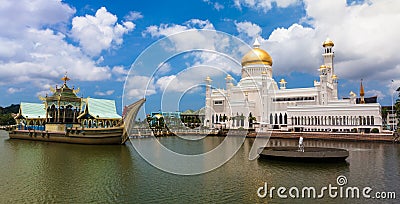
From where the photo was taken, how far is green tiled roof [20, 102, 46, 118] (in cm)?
4459

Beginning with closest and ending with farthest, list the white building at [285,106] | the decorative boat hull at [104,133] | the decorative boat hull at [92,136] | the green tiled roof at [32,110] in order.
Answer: the decorative boat hull at [104,133] < the decorative boat hull at [92,136] < the white building at [285,106] < the green tiled roof at [32,110]

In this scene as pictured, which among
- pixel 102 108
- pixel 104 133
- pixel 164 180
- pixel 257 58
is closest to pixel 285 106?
pixel 257 58

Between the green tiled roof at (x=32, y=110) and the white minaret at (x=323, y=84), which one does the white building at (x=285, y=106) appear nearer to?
the white minaret at (x=323, y=84)

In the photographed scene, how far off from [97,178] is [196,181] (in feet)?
15.9

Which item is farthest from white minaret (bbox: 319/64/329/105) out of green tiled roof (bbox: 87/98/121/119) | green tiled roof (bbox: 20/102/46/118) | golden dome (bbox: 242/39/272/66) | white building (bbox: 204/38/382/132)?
green tiled roof (bbox: 20/102/46/118)

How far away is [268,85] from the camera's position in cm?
5697

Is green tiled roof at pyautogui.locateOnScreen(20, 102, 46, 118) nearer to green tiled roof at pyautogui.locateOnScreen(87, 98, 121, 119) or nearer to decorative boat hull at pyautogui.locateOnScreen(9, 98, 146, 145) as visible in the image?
green tiled roof at pyautogui.locateOnScreen(87, 98, 121, 119)

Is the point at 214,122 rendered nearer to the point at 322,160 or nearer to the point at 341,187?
the point at 322,160

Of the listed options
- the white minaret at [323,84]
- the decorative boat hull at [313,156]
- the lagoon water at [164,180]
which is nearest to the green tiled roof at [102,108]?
the lagoon water at [164,180]

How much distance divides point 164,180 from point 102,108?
24.7 metres

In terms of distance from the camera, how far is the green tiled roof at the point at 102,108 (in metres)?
35.0

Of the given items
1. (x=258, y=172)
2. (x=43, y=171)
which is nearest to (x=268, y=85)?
(x=258, y=172)

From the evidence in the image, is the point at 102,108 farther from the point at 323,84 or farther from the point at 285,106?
the point at 323,84

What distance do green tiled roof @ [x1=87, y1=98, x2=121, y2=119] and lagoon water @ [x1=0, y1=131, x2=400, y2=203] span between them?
14.5 metres
